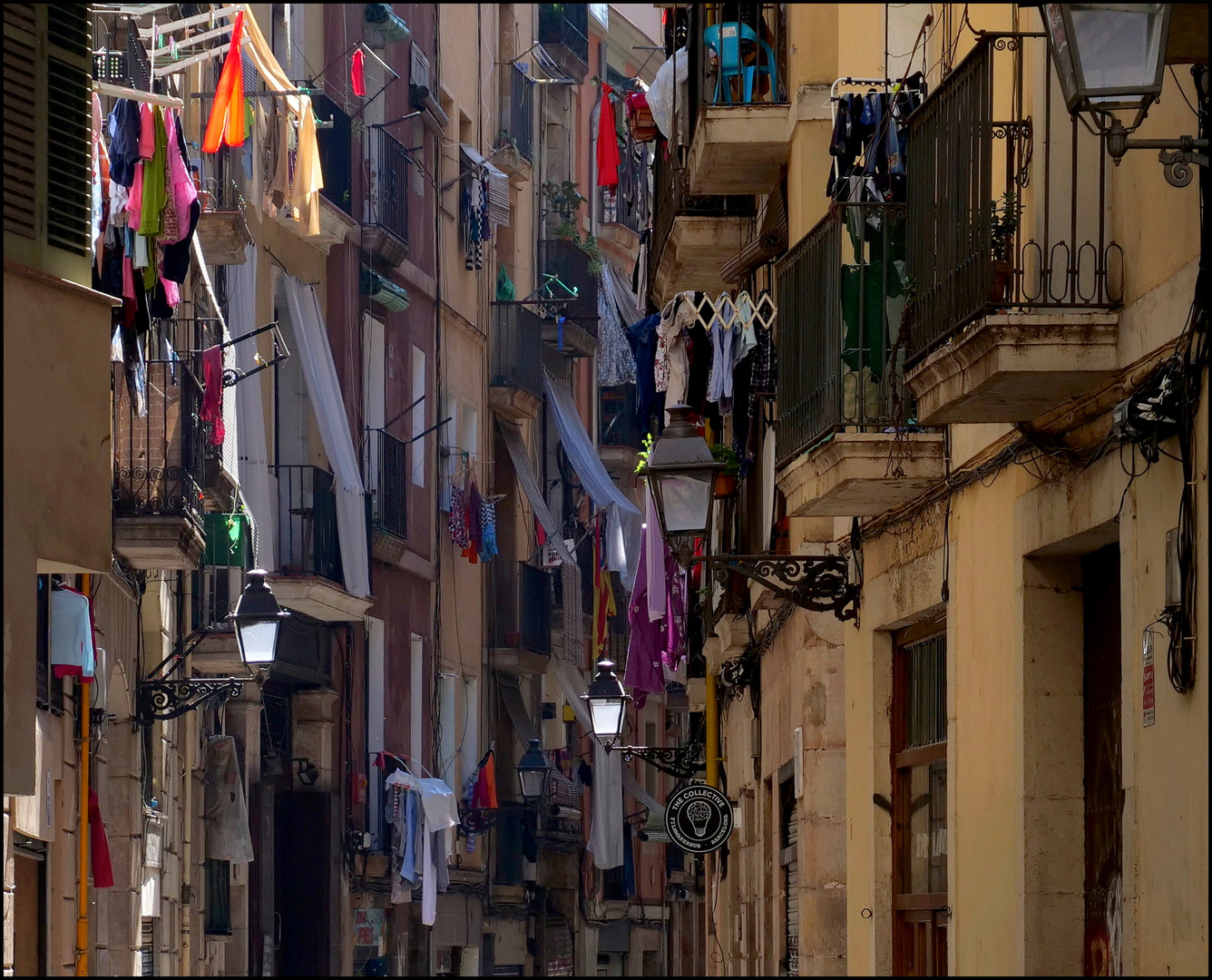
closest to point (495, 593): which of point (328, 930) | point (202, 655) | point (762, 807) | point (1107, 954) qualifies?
point (328, 930)

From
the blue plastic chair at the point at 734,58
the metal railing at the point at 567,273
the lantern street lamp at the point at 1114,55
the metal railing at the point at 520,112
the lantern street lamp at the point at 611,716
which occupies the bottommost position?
the lantern street lamp at the point at 611,716

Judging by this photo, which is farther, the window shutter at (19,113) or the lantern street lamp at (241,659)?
→ the lantern street lamp at (241,659)

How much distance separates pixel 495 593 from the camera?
3606 centimetres

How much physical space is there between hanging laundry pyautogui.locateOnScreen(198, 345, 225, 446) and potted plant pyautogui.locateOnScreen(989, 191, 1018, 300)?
11.5 meters

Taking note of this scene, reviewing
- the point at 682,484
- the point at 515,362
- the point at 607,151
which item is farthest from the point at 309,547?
the point at 682,484

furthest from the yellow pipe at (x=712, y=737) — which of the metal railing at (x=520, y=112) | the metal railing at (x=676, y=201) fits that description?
the metal railing at (x=520, y=112)

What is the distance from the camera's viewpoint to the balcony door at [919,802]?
36.6ft

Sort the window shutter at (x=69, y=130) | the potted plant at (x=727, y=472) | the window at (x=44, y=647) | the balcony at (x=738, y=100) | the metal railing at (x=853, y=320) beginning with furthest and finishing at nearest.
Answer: the window at (x=44, y=647) < the potted plant at (x=727, y=472) < the balcony at (x=738, y=100) < the window shutter at (x=69, y=130) < the metal railing at (x=853, y=320)

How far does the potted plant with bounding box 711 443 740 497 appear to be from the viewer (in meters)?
15.4

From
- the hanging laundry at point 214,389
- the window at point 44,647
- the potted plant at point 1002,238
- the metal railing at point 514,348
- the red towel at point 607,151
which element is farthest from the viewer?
the metal railing at point 514,348

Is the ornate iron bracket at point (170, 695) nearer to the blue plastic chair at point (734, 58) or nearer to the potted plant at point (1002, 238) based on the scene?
the blue plastic chair at point (734, 58)

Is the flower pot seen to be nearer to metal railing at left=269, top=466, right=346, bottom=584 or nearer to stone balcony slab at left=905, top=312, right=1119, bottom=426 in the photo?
stone balcony slab at left=905, top=312, right=1119, bottom=426

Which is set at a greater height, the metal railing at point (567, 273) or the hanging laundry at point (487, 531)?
the metal railing at point (567, 273)

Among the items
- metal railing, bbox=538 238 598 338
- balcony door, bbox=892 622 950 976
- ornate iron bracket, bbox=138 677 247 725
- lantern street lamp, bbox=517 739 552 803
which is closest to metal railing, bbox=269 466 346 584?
ornate iron bracket, bbox=138 677 247 725
